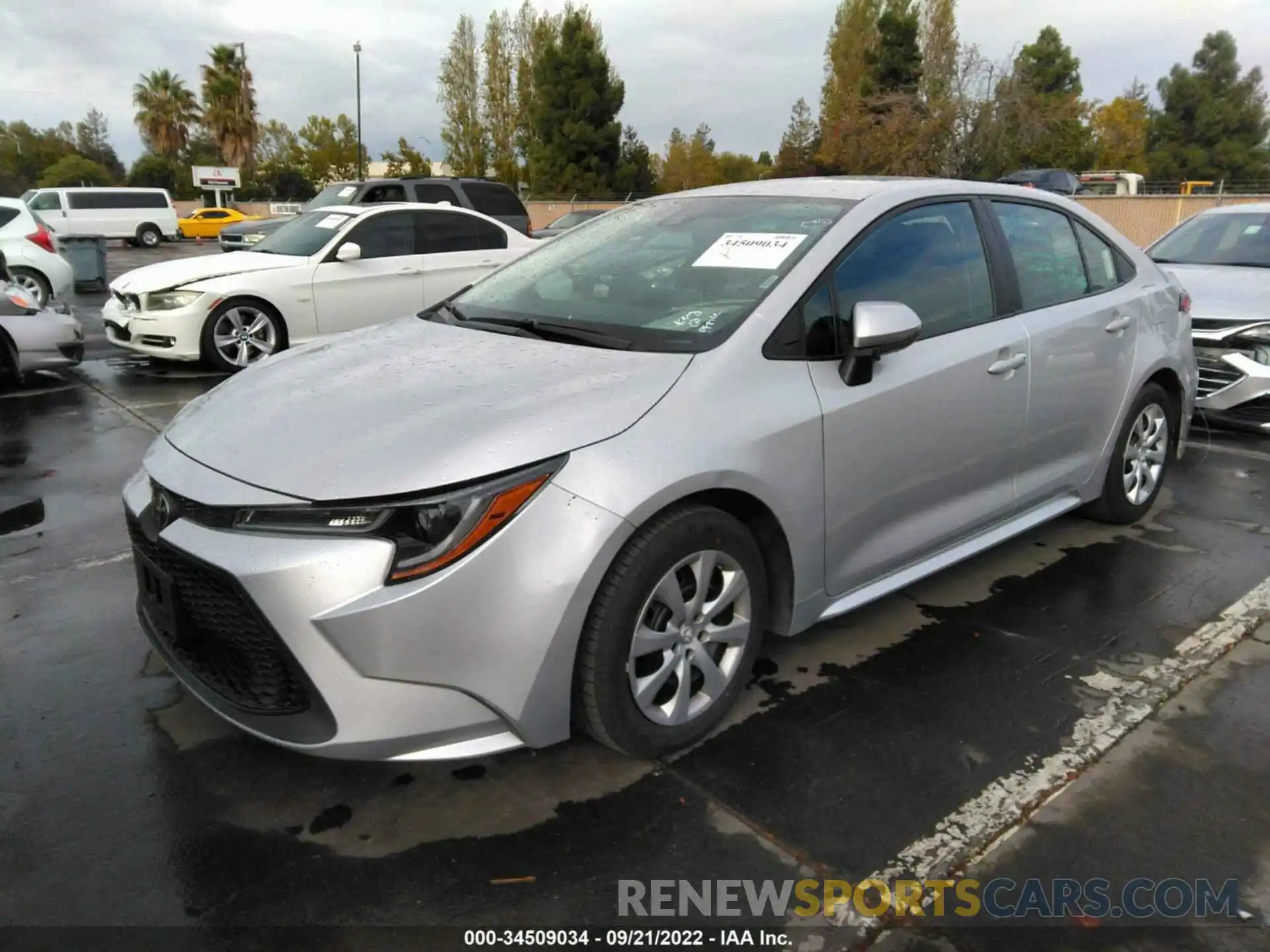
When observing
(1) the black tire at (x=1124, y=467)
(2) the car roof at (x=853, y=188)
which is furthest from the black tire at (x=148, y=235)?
(1) the black tire at (x=1124, y=467)

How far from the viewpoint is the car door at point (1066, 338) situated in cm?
390

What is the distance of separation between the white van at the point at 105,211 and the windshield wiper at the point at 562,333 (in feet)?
111

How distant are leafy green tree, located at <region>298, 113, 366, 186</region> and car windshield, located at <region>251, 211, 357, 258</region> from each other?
55.5 meters

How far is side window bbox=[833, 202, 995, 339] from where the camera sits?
3287 mm

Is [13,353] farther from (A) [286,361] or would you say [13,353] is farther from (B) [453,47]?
(B) [453,47]

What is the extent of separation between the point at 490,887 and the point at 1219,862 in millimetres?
1799

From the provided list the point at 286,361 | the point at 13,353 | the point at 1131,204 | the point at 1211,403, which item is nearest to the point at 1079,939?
the point at 286,361

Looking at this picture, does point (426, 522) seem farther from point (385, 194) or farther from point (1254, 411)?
point (385, 194)

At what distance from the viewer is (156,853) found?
7.99 feet

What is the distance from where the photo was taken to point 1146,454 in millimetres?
4730

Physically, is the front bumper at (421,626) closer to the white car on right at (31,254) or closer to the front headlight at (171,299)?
the front headlight at (171,299)

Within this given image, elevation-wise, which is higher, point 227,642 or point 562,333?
point 562,333

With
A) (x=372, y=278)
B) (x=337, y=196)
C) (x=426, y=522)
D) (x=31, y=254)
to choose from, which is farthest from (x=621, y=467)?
(x=337, y=196)

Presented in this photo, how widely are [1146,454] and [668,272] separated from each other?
2738 mm
